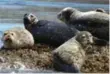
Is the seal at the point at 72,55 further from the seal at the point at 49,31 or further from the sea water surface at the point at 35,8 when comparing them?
the sea water surface at the point at 35,8

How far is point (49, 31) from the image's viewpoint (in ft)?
14.6

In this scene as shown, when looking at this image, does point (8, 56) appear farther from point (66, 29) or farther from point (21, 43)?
point (66, 29)

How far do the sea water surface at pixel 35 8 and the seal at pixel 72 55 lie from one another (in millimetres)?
1761

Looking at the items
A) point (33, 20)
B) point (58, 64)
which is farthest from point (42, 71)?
point (33, 20)

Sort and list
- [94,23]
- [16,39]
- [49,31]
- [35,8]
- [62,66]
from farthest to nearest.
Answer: [35,8], [49,31], [94,23], [16,39], [62,66]

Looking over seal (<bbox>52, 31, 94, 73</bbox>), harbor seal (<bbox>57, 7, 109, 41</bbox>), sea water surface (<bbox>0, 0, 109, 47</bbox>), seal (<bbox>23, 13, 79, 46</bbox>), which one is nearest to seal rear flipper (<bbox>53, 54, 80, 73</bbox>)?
seal (<bbox>52, 31, 94, 73</bbox>)

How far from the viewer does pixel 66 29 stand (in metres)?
4.34

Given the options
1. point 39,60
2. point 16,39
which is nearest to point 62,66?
point 39,60

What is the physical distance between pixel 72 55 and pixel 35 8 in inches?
126

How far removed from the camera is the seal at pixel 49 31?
13.9 feet

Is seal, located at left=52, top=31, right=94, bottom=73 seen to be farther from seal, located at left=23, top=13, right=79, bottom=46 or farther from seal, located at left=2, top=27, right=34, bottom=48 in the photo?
seal, located at left=2, top=27, right=34, bottom=48

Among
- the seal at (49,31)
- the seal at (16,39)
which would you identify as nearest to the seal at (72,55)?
the seal at (49,31)

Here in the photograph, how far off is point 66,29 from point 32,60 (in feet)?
2.35

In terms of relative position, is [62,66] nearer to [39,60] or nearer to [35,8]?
[39,60]
